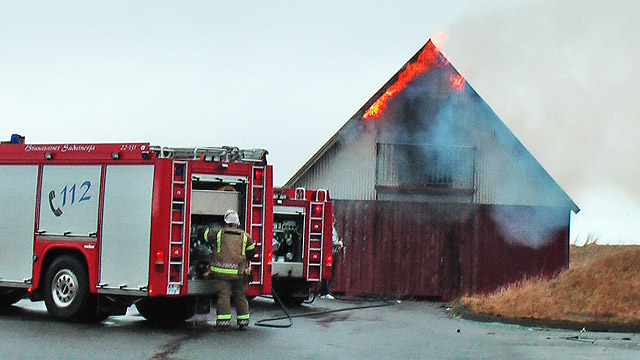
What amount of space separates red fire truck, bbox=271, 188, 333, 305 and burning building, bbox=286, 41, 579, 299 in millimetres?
7462

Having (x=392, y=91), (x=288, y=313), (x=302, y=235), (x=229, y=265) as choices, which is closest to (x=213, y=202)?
(x=229, y=265)

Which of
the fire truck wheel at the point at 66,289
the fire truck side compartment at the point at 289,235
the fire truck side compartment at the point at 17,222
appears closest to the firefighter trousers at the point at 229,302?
the fire truck wheel at the point at 66,289

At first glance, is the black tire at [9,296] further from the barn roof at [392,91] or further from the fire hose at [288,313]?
the barn roof at [392,91]

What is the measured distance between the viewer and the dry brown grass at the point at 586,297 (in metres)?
19.0

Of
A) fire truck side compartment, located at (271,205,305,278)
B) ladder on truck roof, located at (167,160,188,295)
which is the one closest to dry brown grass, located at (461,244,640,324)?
fire truck side compartment, located at (271,205,305,278)

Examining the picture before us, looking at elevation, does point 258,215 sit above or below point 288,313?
above

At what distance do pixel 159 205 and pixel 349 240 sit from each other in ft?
47.6

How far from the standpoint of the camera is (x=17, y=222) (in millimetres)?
17500

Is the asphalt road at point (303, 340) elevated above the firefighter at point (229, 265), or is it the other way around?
the firefighter at point (229, 265)

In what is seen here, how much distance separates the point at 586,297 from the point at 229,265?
7.24 meters

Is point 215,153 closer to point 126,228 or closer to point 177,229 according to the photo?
point 177,229

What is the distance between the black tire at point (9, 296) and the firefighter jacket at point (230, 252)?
365 centimetres

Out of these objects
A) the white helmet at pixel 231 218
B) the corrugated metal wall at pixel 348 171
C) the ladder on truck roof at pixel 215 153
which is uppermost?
the corrugated metal wall at pixel 348 171

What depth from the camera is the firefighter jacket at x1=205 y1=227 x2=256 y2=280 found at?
1612 cm
